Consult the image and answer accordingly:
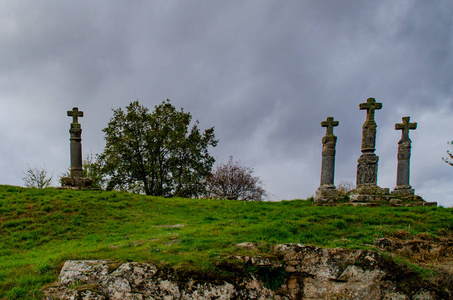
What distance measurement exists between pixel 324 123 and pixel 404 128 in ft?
21.3

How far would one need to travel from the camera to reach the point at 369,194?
17375 millimetres

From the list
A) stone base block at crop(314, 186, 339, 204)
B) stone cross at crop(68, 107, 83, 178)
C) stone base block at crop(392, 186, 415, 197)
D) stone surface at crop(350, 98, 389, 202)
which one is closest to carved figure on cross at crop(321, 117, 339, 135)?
stone surface at crop(350, 98, 389, 202)

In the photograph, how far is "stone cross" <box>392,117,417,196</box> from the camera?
70.8ft

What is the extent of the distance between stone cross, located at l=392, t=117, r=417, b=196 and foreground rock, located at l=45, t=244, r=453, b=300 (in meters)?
13.9

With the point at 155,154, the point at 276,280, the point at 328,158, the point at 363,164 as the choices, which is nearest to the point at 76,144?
the point at 155,154

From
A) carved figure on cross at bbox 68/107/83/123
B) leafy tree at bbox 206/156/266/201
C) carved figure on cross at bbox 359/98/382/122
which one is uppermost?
carved figure on cross at bbox 359/98/382/122

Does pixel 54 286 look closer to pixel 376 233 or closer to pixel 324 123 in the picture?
pixel 376 233

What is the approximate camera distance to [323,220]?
12695 mm

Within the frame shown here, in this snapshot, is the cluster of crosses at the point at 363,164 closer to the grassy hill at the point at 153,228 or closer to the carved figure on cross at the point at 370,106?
the carved figure on cross at the point at 370,106

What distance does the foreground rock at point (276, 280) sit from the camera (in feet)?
25.9

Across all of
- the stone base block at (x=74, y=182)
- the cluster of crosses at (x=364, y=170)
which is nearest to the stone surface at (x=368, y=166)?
the cluster of crosses at (x=364, y=170)

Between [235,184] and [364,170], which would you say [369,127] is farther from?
[235,184]

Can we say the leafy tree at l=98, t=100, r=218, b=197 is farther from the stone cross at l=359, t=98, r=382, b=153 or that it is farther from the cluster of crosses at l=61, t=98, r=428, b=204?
the stone cross at l=359, t=98, r=382, b=153

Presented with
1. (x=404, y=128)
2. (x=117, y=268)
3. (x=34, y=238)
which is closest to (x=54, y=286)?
(x=117, y=268)
